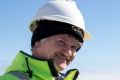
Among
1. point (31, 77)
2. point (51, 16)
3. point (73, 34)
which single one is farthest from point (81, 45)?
point (31, 77)

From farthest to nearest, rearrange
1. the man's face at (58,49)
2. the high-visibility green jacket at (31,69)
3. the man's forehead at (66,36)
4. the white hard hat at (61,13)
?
the white hard hat at (61,13) → the man's forehead at (66,36) → the man's face at (58,49) → the high-visibility green jacket at (31,69)

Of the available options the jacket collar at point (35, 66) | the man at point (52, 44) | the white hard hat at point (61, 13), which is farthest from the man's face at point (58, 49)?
the white hard hat at point (61, 13)

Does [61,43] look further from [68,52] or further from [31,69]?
[31,69]

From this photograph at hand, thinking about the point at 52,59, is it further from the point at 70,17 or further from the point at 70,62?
the point at 70,17

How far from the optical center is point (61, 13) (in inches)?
241

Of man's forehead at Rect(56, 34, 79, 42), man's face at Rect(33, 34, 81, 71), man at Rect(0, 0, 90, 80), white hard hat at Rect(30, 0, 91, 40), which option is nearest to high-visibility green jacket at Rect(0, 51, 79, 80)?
man at Rect(0, 0, 90, 80)

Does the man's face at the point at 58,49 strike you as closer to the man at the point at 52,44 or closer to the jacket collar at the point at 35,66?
the man at the point at 52,44

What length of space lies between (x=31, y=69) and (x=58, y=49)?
545mm

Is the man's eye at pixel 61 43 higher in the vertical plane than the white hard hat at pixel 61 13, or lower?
lower

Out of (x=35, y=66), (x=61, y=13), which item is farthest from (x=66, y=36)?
(x=35, y=66)

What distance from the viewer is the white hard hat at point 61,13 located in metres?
6.00

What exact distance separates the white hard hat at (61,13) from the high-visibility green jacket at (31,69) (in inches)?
35.2

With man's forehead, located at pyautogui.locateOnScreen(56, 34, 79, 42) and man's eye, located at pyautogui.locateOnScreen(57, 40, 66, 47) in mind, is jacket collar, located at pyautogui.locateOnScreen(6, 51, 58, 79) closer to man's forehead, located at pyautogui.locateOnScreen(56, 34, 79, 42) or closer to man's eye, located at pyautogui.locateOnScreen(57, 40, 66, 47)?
man's eye, located at pyautogui.locateOnScreen(57, 40, 66, 47)

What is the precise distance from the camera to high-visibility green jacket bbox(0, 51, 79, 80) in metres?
5.32
